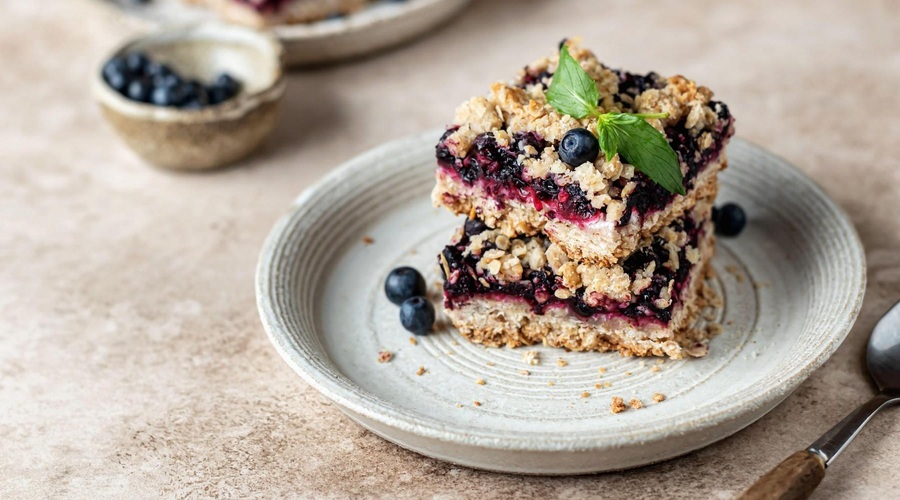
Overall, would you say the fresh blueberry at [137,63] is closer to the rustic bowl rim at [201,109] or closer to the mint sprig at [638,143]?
the rustic bowl rim at [201,109]

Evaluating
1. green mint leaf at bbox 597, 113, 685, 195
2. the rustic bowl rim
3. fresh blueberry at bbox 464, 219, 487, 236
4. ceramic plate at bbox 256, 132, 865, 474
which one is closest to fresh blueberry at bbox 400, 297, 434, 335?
ceramic plate at bbox 256, 132, 865, 474

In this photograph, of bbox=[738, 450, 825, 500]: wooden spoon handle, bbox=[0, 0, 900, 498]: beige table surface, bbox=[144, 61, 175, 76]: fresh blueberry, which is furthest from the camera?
bbox=[144, 61, 175, 76]: fresh blueberry

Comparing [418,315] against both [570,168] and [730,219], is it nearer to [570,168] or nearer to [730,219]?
[570,168]

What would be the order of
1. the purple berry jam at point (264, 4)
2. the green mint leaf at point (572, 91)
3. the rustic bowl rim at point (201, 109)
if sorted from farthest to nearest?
the purple berry jam at point (264, 4)
the rustic bowl rim at point (201, 109)
the green mint leaf at point (572, 91)

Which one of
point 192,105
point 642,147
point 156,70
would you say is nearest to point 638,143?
point 642,147

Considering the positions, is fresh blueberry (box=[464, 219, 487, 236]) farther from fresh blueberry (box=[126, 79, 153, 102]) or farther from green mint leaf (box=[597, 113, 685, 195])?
fresh blueberry (box=[126, 79, 153, 102])

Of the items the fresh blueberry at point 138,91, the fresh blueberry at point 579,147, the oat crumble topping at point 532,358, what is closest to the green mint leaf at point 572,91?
the fresh blueberry at point 579,147

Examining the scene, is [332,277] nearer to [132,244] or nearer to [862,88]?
[132,244]
